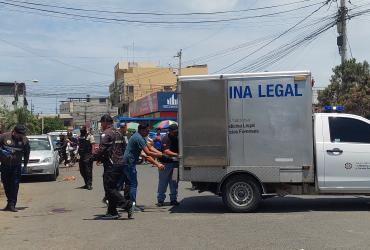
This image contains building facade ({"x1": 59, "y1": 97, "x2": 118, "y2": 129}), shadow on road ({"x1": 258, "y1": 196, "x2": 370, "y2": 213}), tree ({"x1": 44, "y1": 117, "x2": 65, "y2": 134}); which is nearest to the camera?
shadow on road ({"x1": 258, "y1": 196, "x2": 370, "y2": 213})

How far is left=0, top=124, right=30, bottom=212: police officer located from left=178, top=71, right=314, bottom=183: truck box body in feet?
11.8

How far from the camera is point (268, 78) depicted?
10734mm

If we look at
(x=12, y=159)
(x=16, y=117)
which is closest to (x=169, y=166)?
(x=12, y=159)

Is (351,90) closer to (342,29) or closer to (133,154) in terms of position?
(342,29)

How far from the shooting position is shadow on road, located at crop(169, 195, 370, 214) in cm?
1120

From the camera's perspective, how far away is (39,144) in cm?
2086

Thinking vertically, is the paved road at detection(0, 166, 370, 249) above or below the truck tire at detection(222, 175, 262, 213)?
below

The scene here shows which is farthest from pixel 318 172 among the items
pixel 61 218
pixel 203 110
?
pixel 61 218

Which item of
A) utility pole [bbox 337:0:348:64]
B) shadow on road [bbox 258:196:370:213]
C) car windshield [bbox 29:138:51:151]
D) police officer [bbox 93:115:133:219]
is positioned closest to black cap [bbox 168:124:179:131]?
police officer [bbox 93:115:133:219]

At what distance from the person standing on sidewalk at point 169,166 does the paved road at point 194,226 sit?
355 millimetres

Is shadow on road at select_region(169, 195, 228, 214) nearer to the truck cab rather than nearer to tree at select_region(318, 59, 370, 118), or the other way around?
the truck cab

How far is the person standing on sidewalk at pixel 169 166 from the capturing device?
1195 centimetres

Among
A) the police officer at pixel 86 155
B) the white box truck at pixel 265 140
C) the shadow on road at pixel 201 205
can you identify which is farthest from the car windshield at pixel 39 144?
the white box truck at pixel 265 140

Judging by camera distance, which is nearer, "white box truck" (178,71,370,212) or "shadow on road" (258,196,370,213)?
"white box truck" (178,71,370,212)
